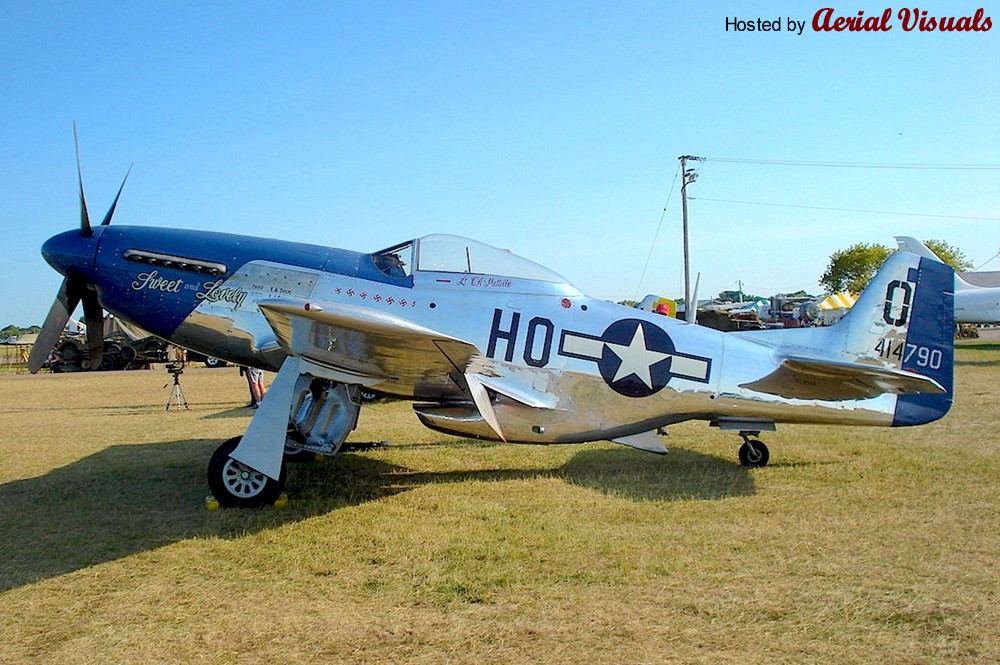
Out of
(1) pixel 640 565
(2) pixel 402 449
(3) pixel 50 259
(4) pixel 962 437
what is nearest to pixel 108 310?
(3) pixel 50 259

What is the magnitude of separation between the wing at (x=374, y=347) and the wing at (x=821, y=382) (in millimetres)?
2716

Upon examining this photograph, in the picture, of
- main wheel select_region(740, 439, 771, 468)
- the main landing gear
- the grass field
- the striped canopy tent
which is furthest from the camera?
the striped canopy tent

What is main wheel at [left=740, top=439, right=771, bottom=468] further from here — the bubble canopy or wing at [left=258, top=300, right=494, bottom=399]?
wing at [left=258, top=300, right=494, bottom=399]

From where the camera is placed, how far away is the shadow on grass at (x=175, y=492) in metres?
4.59

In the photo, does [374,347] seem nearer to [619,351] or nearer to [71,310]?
[619,351]

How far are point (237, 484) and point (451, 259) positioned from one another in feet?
8.54

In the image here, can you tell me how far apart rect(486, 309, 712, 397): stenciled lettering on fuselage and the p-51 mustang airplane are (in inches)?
0.5

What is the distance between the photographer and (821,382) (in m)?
6.44

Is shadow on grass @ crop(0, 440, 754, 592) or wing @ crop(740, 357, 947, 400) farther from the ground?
wing @ crop(740, 357, 947, 400)

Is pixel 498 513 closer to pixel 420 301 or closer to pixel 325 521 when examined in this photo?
pixel 325 521

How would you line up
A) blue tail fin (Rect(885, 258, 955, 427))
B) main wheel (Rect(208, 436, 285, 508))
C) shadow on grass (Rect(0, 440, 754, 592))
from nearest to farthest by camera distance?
shadow on grass (Rect(0, 440, 754, 592)) → main wheel (Rect(208, 436, 285, 508)) → blue tail fin (Rect(885, 258, 955, 427))

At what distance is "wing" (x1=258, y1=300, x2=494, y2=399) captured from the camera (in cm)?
471

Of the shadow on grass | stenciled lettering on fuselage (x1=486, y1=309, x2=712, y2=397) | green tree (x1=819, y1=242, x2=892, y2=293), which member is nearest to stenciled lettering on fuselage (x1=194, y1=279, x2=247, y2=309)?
the shadow on grass

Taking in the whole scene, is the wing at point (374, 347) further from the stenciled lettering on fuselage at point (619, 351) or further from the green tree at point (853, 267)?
the green tree at point (853, 267)
